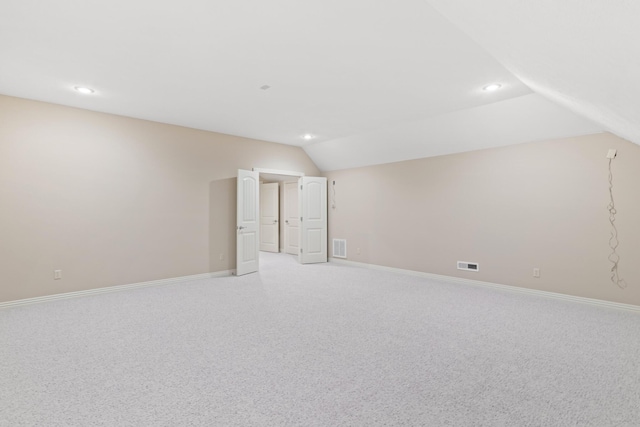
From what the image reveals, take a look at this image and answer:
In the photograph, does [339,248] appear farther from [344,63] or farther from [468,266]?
[344,63]

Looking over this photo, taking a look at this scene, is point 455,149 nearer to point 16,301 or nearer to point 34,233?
point 34,233

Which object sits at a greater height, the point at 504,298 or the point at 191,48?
the point at 191,48

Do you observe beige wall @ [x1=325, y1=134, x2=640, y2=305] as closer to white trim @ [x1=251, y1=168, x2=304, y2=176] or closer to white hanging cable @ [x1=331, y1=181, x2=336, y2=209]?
white hanging cable @ [x1=331, y1=181, x2=336, y2=209]

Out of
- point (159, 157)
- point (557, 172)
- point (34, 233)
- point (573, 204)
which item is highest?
point (159, 157)

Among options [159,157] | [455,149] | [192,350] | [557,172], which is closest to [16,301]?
[159,157]

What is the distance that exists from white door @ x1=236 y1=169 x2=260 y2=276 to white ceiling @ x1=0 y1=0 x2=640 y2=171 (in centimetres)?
122

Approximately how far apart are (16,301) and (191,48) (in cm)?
405

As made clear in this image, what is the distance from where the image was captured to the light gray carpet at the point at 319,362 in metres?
1.87

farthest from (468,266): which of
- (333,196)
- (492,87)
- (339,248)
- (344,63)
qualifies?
(344,63)

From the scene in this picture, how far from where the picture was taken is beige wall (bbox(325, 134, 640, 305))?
3.89 metres

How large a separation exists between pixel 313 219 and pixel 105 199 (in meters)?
4.14

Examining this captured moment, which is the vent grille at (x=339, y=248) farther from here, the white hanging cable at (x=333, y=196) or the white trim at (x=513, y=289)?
the white hanging cable at (x=333, y=196)

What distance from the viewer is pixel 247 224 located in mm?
6082

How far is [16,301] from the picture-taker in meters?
3.99
